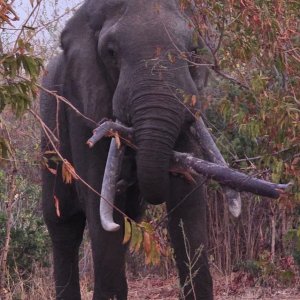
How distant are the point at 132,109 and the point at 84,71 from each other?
0.93 meters

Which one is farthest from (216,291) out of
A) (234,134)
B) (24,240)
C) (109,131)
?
(109,131)

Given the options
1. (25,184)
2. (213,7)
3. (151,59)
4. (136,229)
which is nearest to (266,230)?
(25,184)

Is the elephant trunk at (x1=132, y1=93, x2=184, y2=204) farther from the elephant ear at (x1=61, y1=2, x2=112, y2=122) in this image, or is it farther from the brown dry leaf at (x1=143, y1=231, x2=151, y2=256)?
the brown dry leaf at (x1=143, y1=231, x2=151, y2=256)

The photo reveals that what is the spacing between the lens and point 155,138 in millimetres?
7172

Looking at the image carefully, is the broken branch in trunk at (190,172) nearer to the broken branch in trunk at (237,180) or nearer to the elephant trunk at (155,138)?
the broken branch in trunk at (237,180)

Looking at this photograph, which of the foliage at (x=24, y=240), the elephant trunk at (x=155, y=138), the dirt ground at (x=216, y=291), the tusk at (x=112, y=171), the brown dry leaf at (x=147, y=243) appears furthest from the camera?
the foliage at (x=24, y=240)

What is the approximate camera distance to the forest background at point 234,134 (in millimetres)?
5602

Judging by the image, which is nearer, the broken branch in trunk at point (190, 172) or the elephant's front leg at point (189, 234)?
the broken branch in trunk at point (190, 172)

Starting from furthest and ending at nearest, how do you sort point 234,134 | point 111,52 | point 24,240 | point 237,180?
1. point 234,134
2. point 24,240
3. point 111,52
4. point 237,180

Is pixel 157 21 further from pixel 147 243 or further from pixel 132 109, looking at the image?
pixel 147 243

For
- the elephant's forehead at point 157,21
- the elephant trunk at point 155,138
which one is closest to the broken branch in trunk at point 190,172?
the elephant trunk at point 155,138

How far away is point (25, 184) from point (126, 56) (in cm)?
410

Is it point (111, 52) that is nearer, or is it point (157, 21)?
point (157, 21)

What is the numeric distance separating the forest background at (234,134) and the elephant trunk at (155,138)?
0.27 meters
